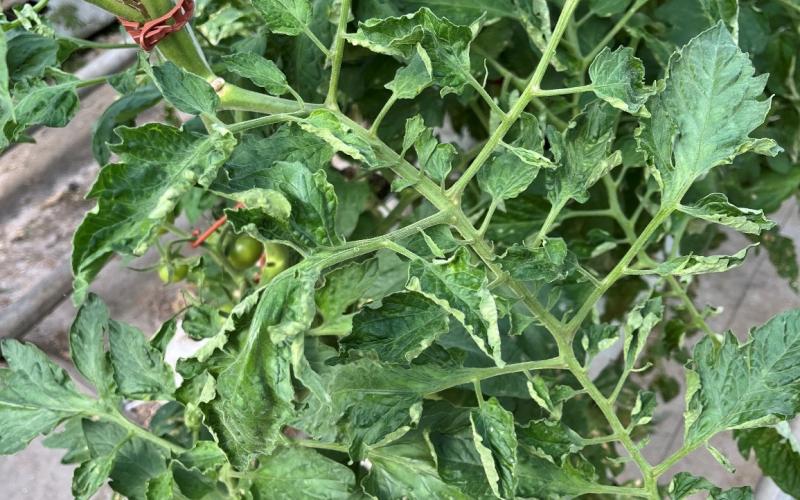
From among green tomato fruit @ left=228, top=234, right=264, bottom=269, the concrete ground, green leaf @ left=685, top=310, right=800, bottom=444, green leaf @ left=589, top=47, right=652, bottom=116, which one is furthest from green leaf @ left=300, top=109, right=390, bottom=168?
the concrete ground

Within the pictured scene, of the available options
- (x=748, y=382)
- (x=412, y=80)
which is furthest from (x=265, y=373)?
(x=748, y=382)

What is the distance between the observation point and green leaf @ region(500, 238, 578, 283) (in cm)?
38

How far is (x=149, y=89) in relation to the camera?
1.90 ft

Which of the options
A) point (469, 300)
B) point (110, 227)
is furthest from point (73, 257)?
point (469, 300)

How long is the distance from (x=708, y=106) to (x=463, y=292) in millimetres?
169

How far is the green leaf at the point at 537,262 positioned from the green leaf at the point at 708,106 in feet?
0.24

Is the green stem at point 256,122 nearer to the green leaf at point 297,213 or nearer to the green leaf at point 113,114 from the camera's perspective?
the green leaf at point 297,213

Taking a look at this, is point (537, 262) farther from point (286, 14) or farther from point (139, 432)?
point (139, 432)

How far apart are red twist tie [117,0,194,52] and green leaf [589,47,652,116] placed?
0.21m

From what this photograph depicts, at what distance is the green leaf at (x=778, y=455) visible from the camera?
0.63 metres

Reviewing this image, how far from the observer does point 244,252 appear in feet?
2.56

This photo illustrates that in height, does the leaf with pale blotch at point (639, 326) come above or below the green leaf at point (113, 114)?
below

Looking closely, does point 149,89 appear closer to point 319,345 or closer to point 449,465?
point 319,345

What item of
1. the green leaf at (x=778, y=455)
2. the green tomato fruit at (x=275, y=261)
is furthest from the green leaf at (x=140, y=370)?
the green leaf at (x=778, y=455)
